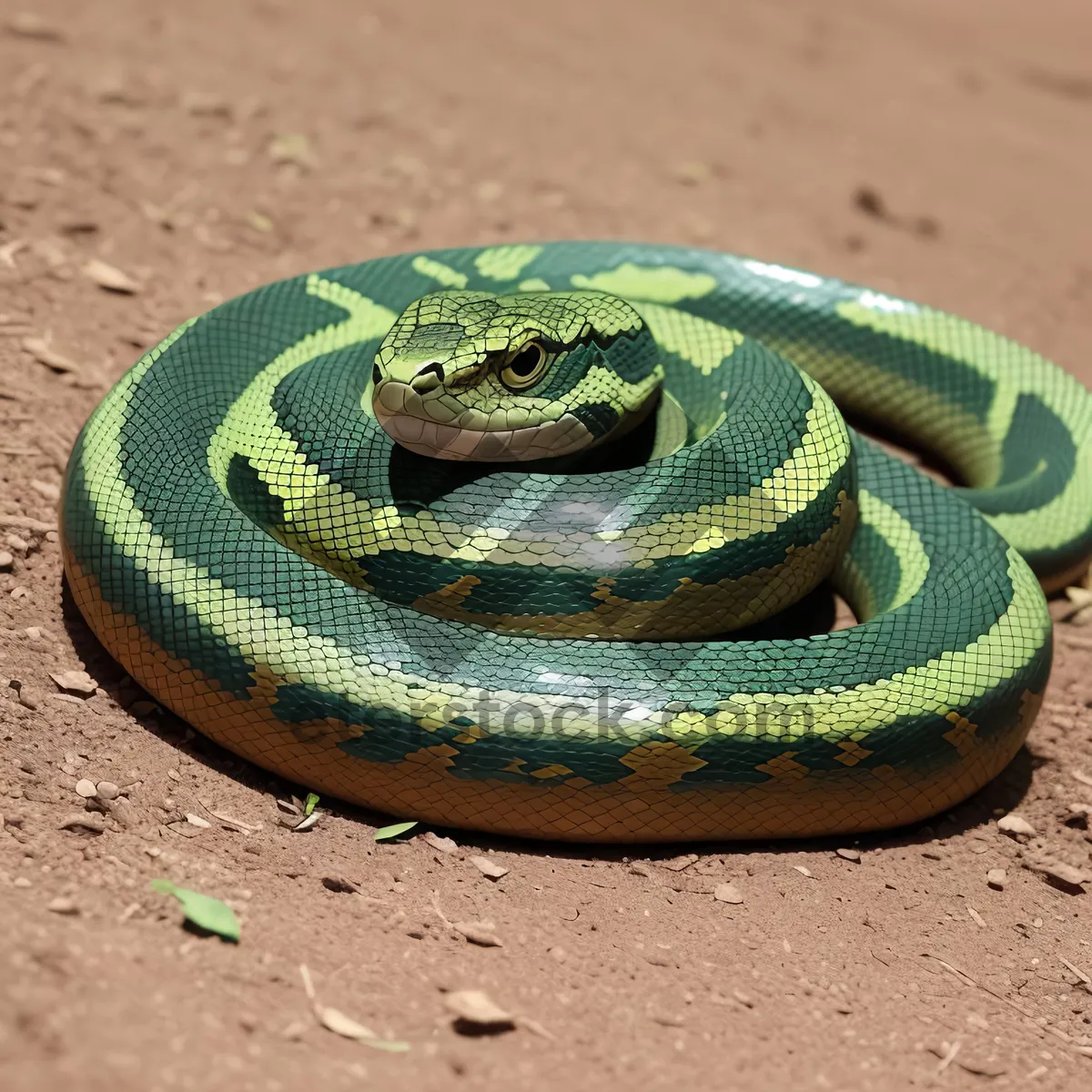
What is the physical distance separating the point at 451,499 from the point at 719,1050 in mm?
2185

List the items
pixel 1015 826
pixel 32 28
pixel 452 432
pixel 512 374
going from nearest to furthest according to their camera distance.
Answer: pixel 452 432, pixel 512 374, pixel 1015 826, pixel 32 28

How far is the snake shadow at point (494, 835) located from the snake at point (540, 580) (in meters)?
0.09

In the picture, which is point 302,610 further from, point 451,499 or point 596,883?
point 596,883

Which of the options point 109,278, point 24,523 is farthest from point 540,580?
point 109,278

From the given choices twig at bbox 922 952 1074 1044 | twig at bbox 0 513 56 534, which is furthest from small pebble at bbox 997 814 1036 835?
twig at bbox 0 513 56 534

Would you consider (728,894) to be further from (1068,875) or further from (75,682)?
(75,682)

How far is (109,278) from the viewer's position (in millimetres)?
6703

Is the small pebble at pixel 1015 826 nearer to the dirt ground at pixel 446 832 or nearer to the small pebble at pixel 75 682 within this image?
the dirt ground at pixel 446 832

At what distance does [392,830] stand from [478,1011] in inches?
36.8

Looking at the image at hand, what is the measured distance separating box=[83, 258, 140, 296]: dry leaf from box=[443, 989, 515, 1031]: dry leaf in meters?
4.59

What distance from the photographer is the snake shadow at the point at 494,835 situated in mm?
4461

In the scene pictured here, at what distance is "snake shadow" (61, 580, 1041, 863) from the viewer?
176 inches

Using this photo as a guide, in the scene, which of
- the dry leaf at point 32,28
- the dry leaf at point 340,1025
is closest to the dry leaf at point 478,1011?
the dry leaf at point 340,1025

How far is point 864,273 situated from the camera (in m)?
8.76
